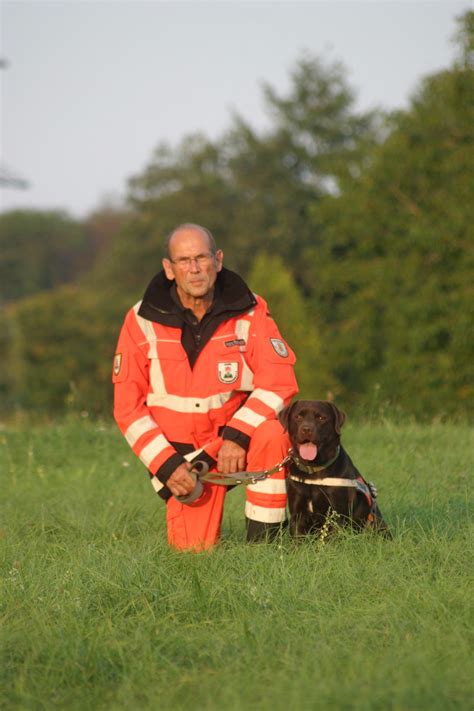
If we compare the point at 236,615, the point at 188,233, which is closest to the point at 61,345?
the point at 188,233

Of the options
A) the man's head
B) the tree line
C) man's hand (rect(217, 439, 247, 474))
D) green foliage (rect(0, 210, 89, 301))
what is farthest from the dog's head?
green foliage (rect(0, 210, 89, 301))

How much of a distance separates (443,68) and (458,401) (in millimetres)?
10007

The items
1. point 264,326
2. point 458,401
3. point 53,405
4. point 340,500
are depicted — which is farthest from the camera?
point 53,405

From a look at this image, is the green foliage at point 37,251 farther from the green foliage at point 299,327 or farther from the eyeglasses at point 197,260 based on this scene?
the eyeglasses at point 197,260

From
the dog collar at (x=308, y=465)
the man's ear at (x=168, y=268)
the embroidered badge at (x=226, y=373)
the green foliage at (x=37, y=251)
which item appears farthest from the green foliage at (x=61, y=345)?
the dog collar at (x=308, y=465)

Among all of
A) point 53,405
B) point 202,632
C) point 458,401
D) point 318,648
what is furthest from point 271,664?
point 53,405

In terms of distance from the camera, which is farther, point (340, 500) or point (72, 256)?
point (72, 256)

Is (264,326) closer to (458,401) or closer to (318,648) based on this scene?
(318,648)

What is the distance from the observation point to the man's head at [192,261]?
5613 mm

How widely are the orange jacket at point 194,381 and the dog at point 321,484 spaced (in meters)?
0.28

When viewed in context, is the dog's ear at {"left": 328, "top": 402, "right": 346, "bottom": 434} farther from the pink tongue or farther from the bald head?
the bald head

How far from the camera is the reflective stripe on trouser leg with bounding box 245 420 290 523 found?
5.42 metres

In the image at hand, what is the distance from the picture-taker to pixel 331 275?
3033 cm

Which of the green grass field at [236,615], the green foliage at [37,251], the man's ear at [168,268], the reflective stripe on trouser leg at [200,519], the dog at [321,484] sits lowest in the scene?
the green grass field at [236,615]
